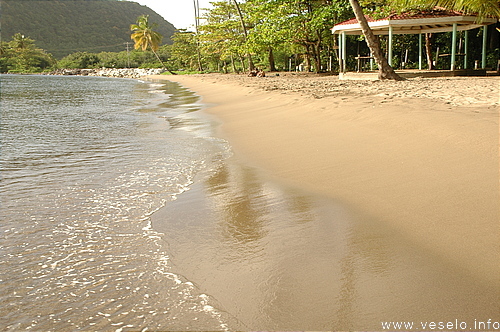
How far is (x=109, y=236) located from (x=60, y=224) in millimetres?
586

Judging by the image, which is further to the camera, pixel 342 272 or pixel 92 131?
pixel 92 131

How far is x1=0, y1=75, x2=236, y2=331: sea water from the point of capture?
7.25 ft

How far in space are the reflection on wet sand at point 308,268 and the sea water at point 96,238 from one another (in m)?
0.19

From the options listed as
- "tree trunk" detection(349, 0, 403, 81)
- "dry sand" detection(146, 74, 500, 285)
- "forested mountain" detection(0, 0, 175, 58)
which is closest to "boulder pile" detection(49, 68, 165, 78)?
"forested mountain" detection(0, 0, 175, 58)

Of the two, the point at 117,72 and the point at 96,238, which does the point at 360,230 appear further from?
the point at 117,72

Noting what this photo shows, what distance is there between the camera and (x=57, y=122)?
11461mm

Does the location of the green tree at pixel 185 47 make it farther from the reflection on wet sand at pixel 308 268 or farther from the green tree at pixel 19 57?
the green tree at pixel 19 57

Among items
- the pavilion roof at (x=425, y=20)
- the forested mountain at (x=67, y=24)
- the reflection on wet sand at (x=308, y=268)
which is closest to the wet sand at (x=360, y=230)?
the reflection on wet sand at (x=308, y=268)

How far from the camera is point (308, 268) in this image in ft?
8.46

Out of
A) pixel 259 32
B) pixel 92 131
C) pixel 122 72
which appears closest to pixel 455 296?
pixel 92 131

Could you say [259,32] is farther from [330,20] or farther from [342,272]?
[342,272]

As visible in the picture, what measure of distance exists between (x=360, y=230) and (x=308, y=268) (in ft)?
2.42

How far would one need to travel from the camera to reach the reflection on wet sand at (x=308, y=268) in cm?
211

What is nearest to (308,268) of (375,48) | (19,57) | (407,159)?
(407,159)
